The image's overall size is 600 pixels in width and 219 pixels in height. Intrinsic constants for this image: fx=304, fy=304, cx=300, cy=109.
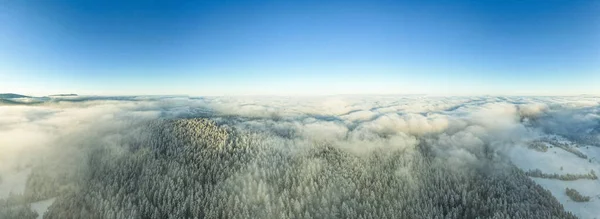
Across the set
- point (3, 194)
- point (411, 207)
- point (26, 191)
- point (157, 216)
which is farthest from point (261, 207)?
point (3, 194)

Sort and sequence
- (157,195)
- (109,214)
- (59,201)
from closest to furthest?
1. (109,214)
2. (59,201)
3. (157,195)

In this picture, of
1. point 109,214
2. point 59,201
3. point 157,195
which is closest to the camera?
point 109,214

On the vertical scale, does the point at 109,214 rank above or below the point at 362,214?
above

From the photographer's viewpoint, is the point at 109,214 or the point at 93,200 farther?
the point at 93,200

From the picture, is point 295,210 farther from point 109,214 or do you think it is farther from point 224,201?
point 109,214

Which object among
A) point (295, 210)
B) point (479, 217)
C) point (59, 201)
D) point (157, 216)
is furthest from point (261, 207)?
point (479, 217)

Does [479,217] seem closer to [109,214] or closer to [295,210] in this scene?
[295,210]
